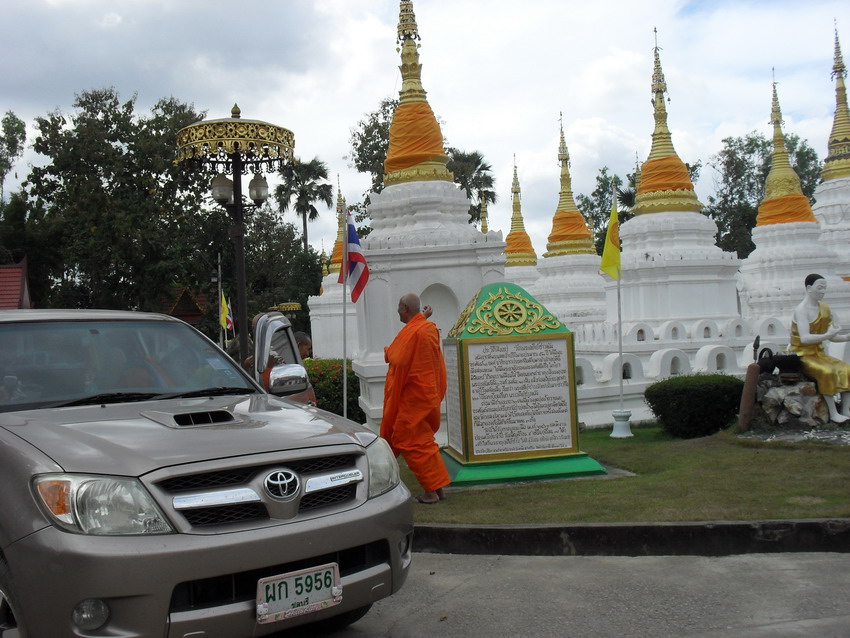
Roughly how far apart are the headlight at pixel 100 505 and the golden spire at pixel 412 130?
10.3 metres

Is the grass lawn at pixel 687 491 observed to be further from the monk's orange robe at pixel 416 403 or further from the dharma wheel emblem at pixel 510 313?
the dharma wheel emblem at pixel 510 313

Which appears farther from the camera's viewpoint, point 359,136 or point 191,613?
point 359,136

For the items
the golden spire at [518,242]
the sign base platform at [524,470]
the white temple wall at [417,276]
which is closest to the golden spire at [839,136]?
the golden spire at [518,242]

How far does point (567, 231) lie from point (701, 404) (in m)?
14.4

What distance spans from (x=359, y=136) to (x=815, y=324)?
26292mm

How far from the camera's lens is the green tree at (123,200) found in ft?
83.0

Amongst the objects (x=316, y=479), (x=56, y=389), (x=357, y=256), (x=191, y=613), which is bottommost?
(x=191, y=613)

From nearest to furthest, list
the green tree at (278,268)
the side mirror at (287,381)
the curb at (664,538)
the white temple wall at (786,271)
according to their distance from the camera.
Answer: the side mirror at (287,381) → the curb at (664,538) → the white temple wall at (786,271) → the green tree at (278,268)

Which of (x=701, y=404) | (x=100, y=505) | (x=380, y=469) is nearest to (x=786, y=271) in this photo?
(x=701, y=404)

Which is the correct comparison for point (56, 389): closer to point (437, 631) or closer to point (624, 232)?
point (437, 631)

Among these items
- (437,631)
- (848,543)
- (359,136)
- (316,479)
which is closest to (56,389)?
(316,479)

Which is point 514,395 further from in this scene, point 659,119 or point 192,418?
point 659,119

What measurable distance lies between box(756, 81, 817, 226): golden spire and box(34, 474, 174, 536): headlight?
70.9ft

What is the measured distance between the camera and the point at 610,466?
811 cm
